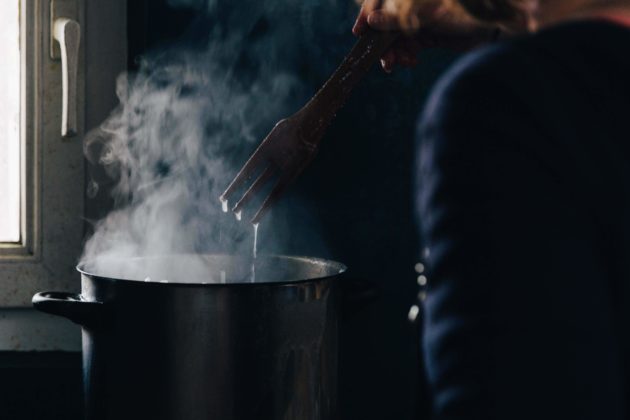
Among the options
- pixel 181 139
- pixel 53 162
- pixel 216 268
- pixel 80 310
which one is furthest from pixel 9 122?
pixel 80 310

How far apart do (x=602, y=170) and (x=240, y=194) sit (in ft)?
3.87

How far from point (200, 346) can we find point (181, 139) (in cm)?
61

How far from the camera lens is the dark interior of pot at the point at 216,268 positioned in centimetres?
127

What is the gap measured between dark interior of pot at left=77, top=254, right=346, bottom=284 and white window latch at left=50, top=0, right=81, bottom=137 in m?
0.34

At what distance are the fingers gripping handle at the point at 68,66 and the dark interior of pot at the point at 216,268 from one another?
13.1 inches

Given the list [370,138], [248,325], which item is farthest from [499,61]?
[370,138]

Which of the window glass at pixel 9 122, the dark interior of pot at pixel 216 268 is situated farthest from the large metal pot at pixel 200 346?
the window glass at pixel 9 122

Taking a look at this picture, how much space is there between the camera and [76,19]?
59.4 inches

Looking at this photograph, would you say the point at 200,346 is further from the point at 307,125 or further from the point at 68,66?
the point at 68,66

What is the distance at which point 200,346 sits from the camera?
1008 mm

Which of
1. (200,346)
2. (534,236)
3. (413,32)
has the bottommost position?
(200,346)

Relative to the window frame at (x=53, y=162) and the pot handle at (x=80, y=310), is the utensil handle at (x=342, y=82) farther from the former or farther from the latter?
the window frame at (x=53, y=162)

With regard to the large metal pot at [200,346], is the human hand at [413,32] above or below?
above

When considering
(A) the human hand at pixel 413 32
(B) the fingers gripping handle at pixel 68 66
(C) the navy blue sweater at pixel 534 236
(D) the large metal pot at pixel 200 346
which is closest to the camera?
(C) the navy blue sweater at pixel 534 236
